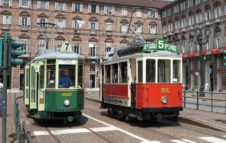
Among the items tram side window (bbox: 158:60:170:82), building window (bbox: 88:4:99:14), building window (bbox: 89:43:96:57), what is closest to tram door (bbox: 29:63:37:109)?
tram side window (bbox: 158:60:170:82)

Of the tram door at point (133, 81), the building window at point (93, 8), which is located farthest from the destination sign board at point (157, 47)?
the building window at point (93, 8)

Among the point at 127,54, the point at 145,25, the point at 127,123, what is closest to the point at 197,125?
the point at 127,123

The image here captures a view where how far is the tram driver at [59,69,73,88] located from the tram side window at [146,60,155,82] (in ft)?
9.62

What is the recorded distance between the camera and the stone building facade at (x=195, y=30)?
194ft

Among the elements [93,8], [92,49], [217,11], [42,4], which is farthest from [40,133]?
[93,8]

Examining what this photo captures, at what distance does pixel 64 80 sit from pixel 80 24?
5976 cm

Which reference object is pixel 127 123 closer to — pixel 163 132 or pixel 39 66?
pixel 163 132

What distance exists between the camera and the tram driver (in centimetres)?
1438

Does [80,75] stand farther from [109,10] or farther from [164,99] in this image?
[109,10]

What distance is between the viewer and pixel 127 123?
1603 cm

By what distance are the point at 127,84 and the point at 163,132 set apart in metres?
3.08

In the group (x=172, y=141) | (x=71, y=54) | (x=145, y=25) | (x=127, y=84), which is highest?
(x=145, y=25)

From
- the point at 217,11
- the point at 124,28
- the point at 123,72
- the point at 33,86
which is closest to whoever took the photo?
the point at 33,86

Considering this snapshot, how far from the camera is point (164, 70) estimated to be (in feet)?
48.5
